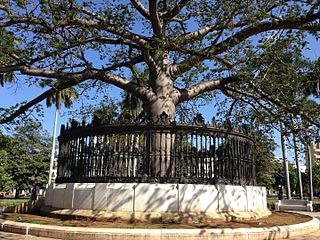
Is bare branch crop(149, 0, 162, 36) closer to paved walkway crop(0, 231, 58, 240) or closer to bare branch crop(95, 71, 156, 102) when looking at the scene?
bare branch crop(95, 71, 156, 102)

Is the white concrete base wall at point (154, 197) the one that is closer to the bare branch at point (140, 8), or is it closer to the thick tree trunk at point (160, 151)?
the thick tree trunk at point (160, 151)

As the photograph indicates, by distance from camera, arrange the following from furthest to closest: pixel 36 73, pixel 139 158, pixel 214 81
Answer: pixel 214 81, pixel 36 73, pixel 139 158

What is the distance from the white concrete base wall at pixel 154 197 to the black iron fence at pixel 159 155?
0.45 m

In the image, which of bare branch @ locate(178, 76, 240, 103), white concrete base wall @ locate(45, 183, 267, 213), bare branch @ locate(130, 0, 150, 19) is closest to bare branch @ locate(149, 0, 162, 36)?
bare branch @ locate(130, 0, 150, 19)

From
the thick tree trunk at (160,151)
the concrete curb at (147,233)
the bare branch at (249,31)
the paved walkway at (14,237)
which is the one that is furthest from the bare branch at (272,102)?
the paved walkway at (14,237)

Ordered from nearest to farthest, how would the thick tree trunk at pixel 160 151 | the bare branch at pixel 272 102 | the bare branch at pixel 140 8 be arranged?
1. the thick tree trunk at pixel 160 151
2. the bare branch at pixel 272 102
3. the bare branch at pixel 140 8

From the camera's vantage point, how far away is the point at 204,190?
10.2 metres

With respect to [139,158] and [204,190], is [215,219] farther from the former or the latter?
[139,158]

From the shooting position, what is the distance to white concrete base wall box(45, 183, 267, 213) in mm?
9875

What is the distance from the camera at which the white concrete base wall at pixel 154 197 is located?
32.4ft

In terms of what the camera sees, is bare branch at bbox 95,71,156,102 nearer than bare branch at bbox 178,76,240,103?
Yes

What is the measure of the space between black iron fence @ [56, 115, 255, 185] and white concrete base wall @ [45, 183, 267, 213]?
1.48ft

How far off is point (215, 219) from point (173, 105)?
16.8 ft

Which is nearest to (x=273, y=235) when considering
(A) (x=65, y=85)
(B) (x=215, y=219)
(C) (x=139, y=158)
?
(B) (x=215, y=219)
